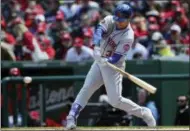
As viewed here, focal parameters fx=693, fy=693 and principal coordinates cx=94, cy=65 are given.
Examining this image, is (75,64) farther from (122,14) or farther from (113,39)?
(122,14)

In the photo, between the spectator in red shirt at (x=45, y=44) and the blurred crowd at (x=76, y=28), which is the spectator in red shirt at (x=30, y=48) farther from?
the spectator in red shirt at (x=45, y=44)

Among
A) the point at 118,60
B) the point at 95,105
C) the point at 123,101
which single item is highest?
the point at 118,60

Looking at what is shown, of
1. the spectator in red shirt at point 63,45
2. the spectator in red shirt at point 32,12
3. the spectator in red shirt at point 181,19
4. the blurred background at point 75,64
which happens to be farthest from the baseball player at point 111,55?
the spectator in red shirt at point 181,19

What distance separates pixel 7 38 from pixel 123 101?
15.7 feet

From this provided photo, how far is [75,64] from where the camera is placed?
39.3 feet

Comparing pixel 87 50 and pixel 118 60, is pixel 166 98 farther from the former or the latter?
pixel 118 60

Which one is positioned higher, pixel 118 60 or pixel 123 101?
pixel 118 60

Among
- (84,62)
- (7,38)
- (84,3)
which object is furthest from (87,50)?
(84,3)

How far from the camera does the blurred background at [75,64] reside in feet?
37.2

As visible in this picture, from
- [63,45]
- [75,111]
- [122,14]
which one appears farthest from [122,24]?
[63,45]

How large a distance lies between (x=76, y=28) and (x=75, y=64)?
235 cm

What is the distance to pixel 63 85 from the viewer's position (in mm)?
11781

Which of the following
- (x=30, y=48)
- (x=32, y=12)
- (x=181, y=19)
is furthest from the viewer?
(x=181, y=19)

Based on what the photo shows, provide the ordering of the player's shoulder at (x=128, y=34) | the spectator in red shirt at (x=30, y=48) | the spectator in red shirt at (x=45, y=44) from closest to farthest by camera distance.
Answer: the player's shoulder at (x=128, y=34), the spectator in red shirt at (x=30, y=48), the spectator in red shirt at (x=45, y=44)
